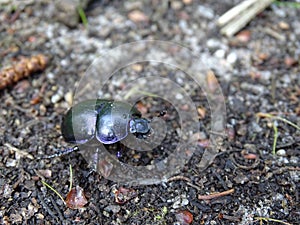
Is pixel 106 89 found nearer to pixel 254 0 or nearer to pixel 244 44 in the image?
pixel 244 44

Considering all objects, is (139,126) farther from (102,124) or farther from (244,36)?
(244,36)

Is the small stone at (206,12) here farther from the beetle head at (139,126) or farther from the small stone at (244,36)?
the beetle head at (139,126)

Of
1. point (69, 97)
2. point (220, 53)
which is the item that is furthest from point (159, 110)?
point (220, 53)

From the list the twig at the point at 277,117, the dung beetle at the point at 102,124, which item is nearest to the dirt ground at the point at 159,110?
the twig at the point at 277,117

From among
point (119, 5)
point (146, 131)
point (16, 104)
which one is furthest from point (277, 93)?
point (16, 104)

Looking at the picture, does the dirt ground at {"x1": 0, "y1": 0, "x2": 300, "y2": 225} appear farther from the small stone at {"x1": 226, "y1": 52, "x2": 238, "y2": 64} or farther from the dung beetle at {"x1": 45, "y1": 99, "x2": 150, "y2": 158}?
the dung beetle at {"x1": 45, "y1": 99, "x2": 150, "y2": 158}

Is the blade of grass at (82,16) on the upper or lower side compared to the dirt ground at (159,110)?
upper
